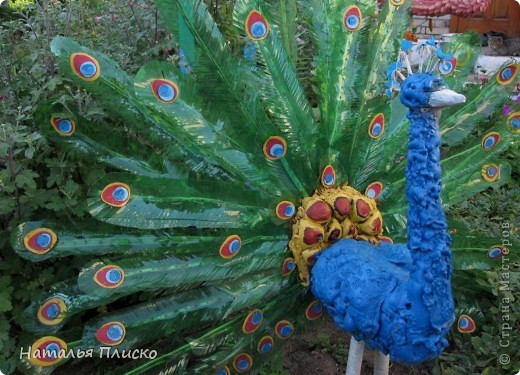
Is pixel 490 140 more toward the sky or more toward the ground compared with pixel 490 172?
more toward the sky

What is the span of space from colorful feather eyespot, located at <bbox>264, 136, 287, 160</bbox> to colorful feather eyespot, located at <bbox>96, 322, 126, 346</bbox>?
2.86ft

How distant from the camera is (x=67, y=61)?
1.82m

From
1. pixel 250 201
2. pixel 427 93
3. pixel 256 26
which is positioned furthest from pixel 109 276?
pixel 427 93

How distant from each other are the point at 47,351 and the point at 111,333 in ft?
0.78

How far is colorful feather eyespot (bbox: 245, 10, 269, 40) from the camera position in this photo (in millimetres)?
2078

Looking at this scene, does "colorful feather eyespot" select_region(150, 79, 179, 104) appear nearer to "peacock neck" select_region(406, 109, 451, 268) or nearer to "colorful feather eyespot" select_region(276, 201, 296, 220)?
"colorful feather eyespot" select_region(276, 201, 296, 220)

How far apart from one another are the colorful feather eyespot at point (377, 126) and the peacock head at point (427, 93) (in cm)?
72

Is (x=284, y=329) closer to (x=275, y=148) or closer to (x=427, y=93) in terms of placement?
(x=275, y=148)

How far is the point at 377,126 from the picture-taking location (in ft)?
7.82

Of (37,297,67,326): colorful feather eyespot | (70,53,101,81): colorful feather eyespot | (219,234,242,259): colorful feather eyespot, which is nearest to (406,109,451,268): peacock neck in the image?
(219,234,242,259): colorful feather eyespot

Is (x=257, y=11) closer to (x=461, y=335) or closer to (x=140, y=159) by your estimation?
(x=140, y=159)

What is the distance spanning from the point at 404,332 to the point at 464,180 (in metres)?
1.13

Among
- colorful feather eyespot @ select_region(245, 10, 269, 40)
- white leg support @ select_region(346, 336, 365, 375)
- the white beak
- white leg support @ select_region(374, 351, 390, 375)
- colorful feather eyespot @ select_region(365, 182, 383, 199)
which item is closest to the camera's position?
the white beak

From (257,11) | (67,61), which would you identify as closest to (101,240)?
(67,61)
